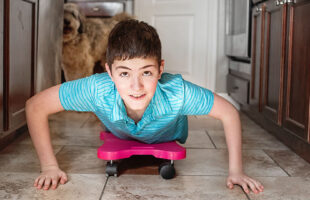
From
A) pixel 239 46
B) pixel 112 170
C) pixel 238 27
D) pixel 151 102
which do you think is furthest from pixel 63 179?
pixel 238 27

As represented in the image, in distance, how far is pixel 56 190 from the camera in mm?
1230

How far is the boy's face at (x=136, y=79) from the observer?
1176 mm

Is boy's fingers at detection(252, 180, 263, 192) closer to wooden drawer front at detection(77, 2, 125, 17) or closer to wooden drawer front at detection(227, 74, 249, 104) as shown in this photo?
wooden drawer front at detection(227, 74, 249, 104)

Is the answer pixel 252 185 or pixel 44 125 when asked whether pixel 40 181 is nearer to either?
pixel 44 125

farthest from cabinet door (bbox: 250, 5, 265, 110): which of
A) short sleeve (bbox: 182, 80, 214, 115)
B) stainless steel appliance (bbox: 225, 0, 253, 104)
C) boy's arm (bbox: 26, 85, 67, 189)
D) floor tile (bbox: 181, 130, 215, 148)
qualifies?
boy's arm (bbox: 26, 85, 67, 189)

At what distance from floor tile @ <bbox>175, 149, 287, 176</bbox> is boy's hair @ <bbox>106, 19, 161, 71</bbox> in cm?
46

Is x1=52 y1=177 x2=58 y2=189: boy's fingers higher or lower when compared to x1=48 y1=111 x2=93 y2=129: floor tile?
lower

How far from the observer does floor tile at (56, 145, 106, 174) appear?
147 centimetres

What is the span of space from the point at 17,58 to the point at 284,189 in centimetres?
119

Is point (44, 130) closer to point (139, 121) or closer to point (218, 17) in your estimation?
point (139, 121)

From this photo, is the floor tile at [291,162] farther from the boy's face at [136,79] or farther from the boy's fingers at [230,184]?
the boy's face at [136,79]

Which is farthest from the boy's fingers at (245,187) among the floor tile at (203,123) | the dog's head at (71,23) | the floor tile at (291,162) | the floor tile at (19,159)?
the dog's head at (71,23)

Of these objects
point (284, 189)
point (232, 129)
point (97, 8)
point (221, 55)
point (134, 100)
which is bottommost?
point (284, 189)

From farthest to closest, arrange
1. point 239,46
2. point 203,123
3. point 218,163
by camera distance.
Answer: point 239,46 → point 203,123 → point 218,163
